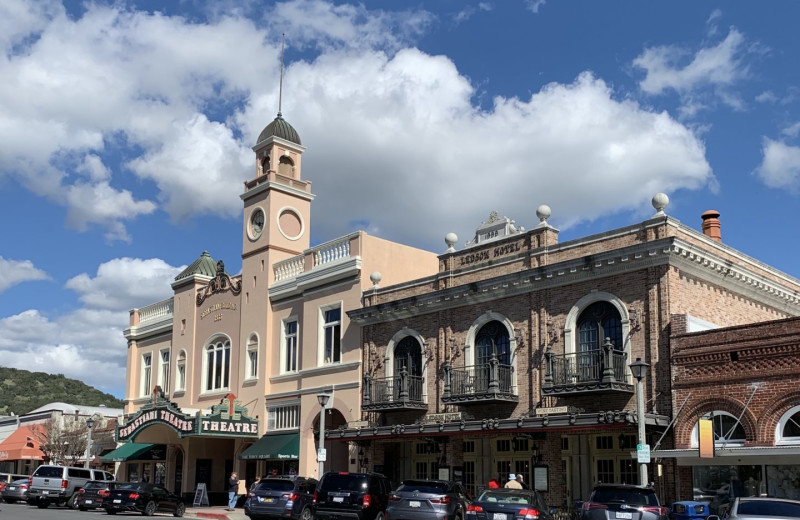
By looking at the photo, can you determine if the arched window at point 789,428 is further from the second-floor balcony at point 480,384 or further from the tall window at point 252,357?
the tall window at point 252,357

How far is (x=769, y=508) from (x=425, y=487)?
7.79m

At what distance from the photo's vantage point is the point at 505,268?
2891 cm

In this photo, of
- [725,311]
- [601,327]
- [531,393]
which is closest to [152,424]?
[531,393]

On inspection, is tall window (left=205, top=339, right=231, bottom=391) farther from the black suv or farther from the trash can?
the trash can

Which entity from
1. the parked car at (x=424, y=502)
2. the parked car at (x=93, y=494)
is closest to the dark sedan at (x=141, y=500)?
the parked car at (x=93, y=494)

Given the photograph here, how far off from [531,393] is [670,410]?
4.79 metres

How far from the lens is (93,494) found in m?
31.0

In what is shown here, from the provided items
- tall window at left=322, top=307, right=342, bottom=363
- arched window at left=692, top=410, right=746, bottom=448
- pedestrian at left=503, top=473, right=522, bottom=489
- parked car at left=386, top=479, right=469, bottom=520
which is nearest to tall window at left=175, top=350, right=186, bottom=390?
tall window at left=322, top=307, right=342, bottom=363

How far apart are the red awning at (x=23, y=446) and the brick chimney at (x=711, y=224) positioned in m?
44.4

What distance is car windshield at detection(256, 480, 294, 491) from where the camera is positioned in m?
23.7

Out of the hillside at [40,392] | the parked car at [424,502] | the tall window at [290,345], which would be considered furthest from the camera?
the hillside at [40,392]

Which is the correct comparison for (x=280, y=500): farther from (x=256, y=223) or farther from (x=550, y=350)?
(x=256, y=223)

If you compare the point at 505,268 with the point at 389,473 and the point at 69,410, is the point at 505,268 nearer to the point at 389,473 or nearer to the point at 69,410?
the point at 389,473

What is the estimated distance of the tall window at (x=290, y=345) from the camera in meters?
37.5
